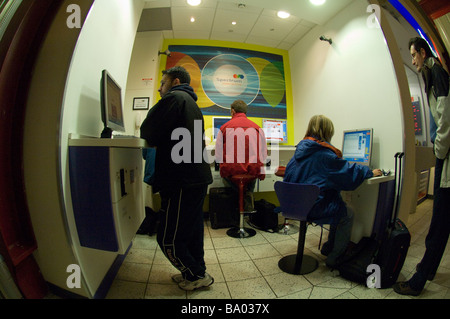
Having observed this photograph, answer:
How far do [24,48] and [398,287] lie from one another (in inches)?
99.1

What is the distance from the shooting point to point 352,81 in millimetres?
2061

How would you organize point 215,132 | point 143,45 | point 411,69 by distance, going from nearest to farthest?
point 411,69
point 143,45
point 215,132

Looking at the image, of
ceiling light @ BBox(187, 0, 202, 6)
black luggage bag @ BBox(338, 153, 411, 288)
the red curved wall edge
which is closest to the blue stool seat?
black luggage bag @ BBox(338, 153, 411, 288)

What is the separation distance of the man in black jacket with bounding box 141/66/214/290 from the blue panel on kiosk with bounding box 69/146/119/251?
25 centimetres

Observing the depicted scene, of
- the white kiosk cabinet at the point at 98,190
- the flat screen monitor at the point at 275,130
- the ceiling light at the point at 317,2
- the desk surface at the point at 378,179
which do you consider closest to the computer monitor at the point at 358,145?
the desk surface at the point at 378,179

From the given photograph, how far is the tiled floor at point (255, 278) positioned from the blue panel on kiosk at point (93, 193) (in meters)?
0.39

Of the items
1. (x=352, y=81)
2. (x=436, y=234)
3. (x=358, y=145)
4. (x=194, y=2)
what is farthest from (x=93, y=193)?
(x=352, y=81)

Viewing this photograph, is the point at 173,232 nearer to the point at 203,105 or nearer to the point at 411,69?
the point at 411,69

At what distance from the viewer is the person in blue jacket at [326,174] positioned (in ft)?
4.15

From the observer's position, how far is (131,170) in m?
1.13

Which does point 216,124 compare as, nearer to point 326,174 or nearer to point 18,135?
point 326,174

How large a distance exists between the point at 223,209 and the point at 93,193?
162 cm

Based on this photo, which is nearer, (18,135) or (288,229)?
(18,135)
